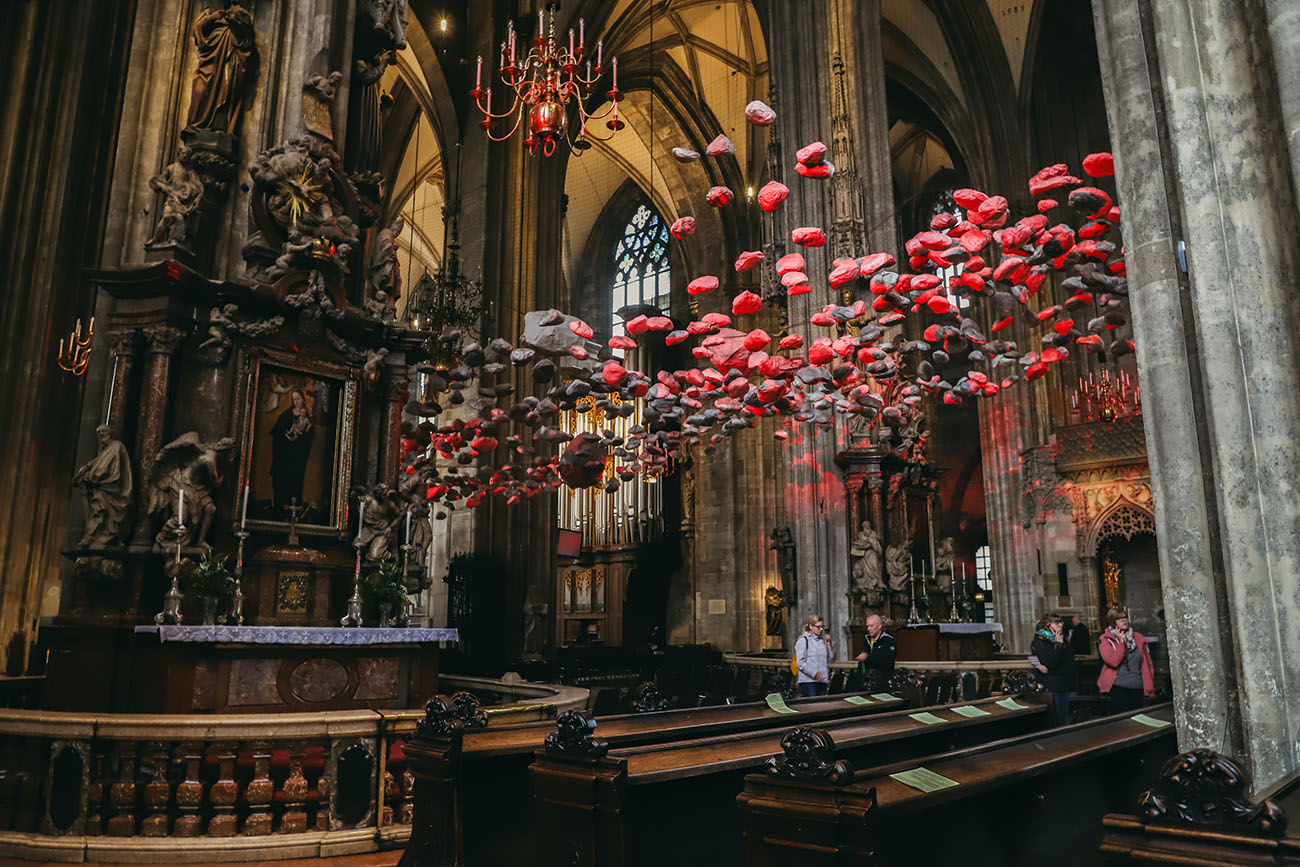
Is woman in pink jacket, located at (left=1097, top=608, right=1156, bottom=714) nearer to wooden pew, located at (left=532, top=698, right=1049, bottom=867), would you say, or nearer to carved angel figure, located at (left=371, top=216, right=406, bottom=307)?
wooden pew, located at (left=532, top=698, right=1049, bottom=867)

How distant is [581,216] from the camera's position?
1166 inches

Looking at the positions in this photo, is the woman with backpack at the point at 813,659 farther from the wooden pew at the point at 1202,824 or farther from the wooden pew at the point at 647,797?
the wooden pew at the point at 1202,824

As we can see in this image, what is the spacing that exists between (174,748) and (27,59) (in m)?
11.8

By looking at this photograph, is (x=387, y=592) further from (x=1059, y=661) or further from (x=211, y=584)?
(x=1059, y=661)

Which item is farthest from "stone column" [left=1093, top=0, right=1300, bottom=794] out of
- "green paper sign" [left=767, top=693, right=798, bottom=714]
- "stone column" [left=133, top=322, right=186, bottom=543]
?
"stone column" [left=133, top=322, right=186, bottom=543]

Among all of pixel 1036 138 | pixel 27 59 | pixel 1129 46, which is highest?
pixel 1036 138

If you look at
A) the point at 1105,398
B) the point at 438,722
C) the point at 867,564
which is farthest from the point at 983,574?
the point at 438,722

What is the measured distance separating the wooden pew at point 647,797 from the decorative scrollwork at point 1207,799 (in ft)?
5.08

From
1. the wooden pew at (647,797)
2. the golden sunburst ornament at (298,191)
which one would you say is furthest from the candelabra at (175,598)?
the wooden pew at (647,797)

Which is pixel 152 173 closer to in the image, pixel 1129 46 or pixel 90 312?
pixel 90 312

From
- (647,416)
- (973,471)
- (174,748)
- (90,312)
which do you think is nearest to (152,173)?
(90,312)

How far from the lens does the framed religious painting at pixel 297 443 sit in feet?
24.6

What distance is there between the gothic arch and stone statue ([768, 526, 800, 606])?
6.67 m

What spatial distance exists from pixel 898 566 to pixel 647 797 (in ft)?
35.3
